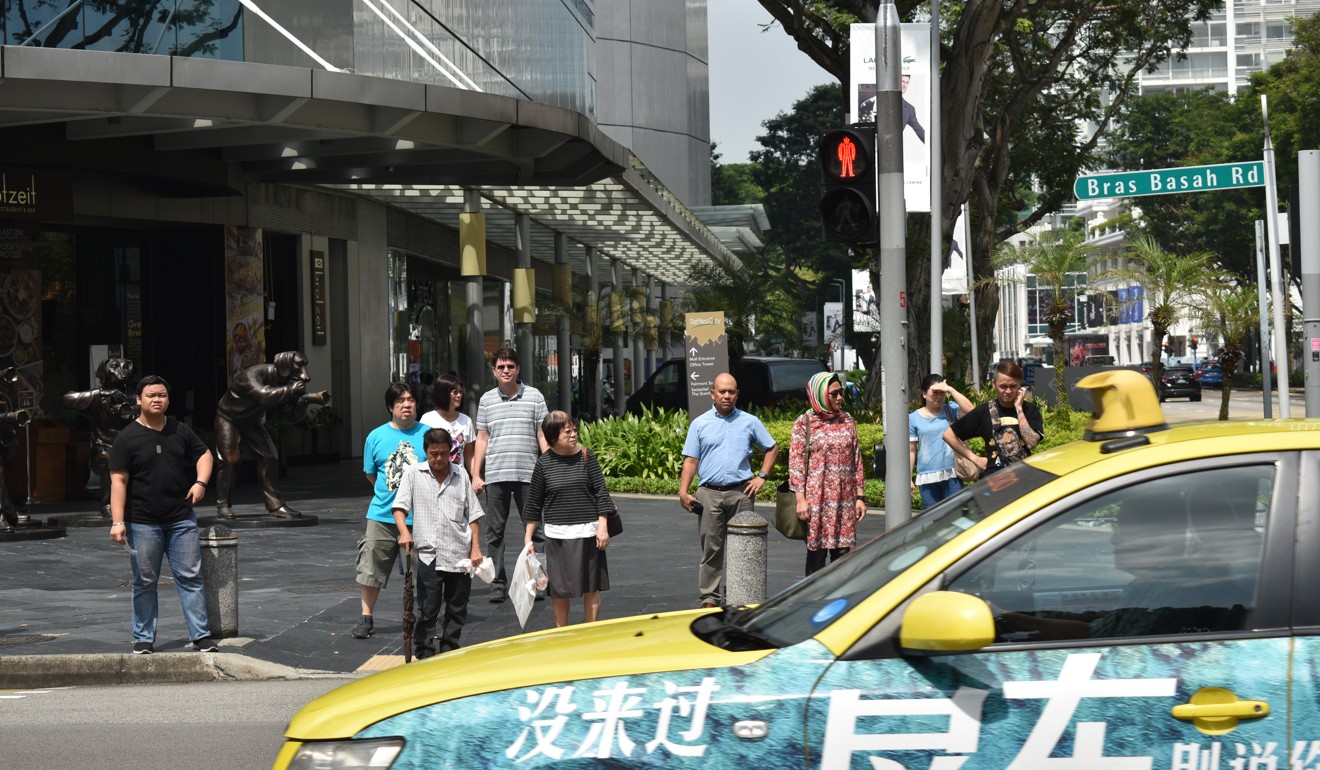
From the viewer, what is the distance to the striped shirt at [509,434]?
38.6ft

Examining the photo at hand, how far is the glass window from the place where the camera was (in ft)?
11.5

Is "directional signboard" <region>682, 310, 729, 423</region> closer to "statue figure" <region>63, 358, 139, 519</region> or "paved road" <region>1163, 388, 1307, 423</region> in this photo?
"statue figure" <region>63, 358, 139, 519</region>

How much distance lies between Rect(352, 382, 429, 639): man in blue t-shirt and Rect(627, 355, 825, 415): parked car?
1699 centimetres

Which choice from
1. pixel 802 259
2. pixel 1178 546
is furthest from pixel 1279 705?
pixel 802 259

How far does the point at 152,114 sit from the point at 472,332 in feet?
26.9

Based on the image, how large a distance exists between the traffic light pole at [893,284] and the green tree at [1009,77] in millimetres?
7850

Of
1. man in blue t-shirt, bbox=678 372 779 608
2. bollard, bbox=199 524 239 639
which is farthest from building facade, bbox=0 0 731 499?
man in blue t-shirt, bbox=678 372 779 608

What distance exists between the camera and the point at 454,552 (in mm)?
9312

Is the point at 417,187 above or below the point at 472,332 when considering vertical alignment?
above

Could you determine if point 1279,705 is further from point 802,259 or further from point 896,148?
point 802,259

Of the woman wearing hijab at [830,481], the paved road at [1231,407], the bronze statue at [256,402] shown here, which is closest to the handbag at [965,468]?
the woman wearing hijab at [830,481]

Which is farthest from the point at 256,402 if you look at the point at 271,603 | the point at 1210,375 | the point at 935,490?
the point at 1210,375

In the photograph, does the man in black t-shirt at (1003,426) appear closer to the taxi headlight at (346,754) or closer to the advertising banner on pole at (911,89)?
the advertising banner on pole at (911,89)

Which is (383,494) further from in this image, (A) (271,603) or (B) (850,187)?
(B) (850,187)
